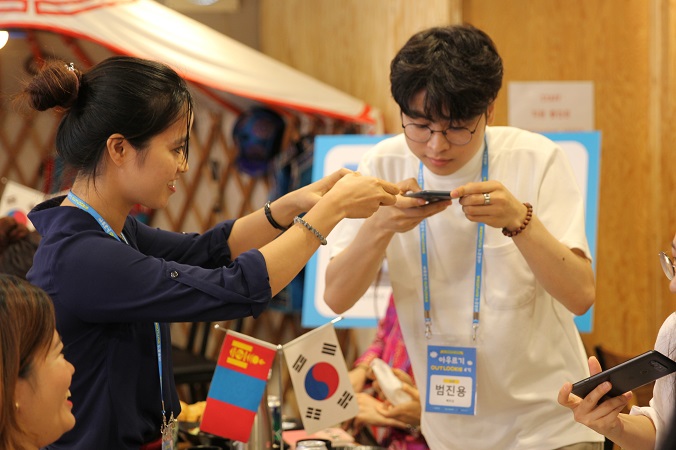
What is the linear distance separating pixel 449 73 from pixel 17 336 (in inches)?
34.7

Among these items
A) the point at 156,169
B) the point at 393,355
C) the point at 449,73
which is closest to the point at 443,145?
the point at 449,73

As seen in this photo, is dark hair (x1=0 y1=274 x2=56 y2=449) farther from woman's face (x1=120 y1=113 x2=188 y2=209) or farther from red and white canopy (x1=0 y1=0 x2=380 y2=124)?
red and white canopy (x1=0 y1=0 x2=380 y2=124)

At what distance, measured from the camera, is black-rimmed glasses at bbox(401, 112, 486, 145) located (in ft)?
5.41

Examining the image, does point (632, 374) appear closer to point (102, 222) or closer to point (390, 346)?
point (102, 222)

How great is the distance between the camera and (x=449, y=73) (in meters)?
1.61

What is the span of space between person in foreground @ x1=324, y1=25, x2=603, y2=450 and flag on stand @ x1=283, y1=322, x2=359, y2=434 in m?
0.12

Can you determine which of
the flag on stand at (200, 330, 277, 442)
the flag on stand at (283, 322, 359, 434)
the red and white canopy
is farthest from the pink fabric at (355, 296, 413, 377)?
the red and white canopy

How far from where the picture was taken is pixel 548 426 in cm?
168

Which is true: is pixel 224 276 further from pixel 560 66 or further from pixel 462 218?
pixel 560 66

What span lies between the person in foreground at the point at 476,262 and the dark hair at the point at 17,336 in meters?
0.69

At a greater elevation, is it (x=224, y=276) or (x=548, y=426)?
(x=224, y=276)

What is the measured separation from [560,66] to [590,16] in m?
0.24

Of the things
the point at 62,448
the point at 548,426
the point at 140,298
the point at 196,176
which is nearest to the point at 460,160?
the point at 548,426

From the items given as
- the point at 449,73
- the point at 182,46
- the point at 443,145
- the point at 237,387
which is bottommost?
the point at 237,387
